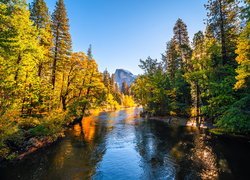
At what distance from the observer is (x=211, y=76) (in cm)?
2409

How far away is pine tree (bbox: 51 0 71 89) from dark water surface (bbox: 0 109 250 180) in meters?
13.0

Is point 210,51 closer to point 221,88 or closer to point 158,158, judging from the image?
point 221,88

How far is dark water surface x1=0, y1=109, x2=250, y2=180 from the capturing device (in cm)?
1202

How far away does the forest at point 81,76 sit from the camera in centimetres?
1338

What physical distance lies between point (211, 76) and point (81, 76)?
72.1 feet

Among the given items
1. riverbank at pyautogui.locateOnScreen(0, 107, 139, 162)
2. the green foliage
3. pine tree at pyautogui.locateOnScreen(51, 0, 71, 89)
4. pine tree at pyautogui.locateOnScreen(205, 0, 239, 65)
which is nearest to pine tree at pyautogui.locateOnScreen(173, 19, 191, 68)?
pine tree at pyautogui.locateOnScreen(205, 0, 239, 65)

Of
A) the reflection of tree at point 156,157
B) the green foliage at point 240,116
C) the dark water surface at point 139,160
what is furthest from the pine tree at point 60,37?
the green foliage at point 240,116

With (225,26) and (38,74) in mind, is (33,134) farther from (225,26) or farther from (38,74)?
(225,26)

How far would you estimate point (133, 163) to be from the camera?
14.4 meters

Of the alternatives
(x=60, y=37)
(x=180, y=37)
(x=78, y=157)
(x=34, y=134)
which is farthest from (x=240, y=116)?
(x=180, y=37)

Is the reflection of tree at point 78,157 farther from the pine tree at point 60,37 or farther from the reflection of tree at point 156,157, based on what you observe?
the pine tree at point 60,37

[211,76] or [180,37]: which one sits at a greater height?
[180,37]

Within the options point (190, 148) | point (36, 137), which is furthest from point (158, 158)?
point (36, 137)

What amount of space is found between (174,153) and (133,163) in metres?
4.00
